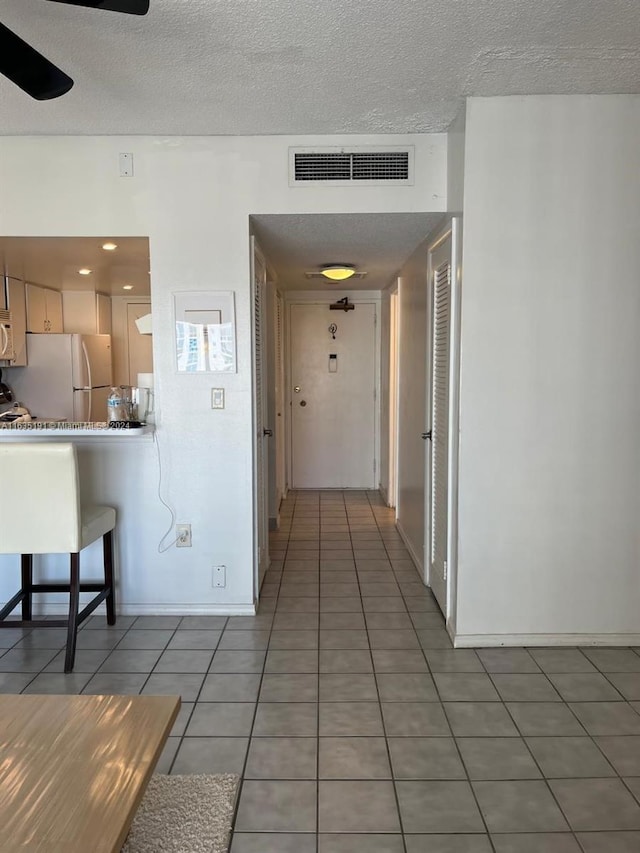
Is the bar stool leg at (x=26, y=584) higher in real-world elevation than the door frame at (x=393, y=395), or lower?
lower

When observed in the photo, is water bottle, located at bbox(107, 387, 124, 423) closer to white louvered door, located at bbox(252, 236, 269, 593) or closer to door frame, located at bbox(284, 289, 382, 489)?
white louvered door, located at bbox(252, 236, 269, 593)

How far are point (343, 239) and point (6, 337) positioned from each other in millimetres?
Result: 2775

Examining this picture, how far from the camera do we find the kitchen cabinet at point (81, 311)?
556 cm

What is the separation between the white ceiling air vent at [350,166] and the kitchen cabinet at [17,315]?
2.71m

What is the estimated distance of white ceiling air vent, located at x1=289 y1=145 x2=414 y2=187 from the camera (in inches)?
117

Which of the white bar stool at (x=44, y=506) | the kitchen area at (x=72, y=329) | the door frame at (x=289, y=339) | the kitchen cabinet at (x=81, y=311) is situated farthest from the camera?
the door frame at (x=289, y=339)

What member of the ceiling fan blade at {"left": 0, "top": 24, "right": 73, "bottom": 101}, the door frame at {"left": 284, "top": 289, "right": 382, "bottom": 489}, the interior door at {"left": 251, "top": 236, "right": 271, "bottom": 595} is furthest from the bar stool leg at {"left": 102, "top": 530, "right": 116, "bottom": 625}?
the door frame at {"left": 284, "top": 289, "right": 382, "bottom": 489}

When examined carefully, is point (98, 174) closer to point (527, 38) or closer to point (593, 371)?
point (527, 38)

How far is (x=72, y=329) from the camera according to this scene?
18.3ft

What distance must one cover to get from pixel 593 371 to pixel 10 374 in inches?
181

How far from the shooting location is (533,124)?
2588 millimetres

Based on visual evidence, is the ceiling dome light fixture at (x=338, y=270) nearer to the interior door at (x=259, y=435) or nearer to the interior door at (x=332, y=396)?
the interior door at (x=259, y=435)

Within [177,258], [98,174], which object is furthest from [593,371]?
[98,174]

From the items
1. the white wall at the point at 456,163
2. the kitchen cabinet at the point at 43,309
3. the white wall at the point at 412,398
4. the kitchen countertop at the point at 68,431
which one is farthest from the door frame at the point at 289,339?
the kitchen countertop at the point at 68,431
